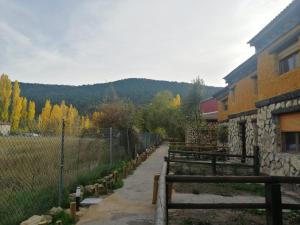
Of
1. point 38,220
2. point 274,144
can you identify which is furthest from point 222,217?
point 274,144

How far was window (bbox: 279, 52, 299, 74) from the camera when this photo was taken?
403 inches

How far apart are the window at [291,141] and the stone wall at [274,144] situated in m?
0.19

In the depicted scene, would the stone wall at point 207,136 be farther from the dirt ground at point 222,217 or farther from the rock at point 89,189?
the dirt ground at point 222,217

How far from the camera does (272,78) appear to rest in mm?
11727

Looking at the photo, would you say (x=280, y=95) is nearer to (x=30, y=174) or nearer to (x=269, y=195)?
(x=269, y=195)

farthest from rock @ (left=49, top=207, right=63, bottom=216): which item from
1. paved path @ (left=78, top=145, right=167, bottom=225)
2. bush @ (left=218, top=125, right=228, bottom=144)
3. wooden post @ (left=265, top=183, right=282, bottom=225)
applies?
bush @ (left=218, top=125, right=228, bottom=144)

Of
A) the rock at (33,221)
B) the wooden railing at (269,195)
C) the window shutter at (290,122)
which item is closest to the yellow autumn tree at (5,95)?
the window shutter at (290,122)

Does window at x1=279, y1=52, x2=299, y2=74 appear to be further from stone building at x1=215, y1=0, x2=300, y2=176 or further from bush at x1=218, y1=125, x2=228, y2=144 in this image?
bush at x1=218, y1=125, x2=228, y2=144

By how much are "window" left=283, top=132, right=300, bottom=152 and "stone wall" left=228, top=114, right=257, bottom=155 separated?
163 inches

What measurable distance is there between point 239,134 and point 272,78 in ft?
21.9

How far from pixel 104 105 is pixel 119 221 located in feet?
58.2

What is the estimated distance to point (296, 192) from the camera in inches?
375

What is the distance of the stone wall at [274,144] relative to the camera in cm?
997

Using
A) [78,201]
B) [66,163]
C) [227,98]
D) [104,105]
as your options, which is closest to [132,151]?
[104,105]
